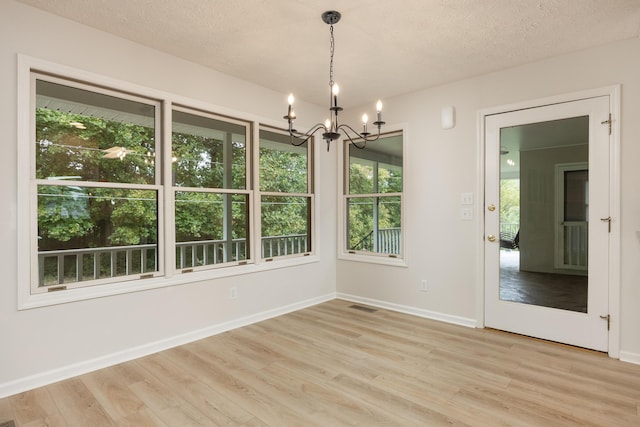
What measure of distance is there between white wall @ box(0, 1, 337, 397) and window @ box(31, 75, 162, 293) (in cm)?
18

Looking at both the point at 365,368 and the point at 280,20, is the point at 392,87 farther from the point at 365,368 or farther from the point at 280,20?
the point at 365,368

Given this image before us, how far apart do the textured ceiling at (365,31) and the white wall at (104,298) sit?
15cm

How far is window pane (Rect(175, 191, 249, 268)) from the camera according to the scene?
339 cm

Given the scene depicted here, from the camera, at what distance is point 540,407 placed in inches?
87.4

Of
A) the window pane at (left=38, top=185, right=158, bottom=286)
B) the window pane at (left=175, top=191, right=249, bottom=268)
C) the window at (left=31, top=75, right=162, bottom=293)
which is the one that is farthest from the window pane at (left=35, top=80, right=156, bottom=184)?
the window pane at (left=175, top=191, right=249, bottom=268)

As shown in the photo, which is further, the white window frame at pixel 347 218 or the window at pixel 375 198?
the window at pixel 375 198

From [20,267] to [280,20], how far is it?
2521mm

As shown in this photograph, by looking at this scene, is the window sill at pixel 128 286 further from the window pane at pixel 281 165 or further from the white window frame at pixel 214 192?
the window pane at pixel 281 165

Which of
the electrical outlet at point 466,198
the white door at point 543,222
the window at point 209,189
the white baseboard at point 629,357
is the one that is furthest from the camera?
the electrical outlet at point 466,198

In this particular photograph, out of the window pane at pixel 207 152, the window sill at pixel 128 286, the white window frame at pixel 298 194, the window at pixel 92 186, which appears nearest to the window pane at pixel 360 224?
the white window frame at pixel 298 194

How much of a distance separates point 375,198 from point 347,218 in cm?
53

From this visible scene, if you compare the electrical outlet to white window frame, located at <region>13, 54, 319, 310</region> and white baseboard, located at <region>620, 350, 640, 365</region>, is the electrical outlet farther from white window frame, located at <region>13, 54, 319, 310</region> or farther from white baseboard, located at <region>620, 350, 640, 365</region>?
white window frame, located at <region>13, 54, 319, 310</region>

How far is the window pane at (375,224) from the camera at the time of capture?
4465 millimetres

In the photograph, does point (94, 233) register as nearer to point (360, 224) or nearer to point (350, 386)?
point (350, 386)
